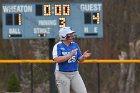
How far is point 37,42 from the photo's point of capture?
87.4 feet

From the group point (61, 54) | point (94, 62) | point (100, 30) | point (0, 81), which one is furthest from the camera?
point (0, 81)

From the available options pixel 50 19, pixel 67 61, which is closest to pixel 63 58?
pixel 67 61

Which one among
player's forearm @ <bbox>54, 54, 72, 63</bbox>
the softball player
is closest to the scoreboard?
the softball player

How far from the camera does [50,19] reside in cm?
1528

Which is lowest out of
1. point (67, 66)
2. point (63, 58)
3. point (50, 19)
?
point (67, 66)

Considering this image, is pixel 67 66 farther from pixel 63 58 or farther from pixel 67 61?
pixel 63 58

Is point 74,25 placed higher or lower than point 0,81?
higher

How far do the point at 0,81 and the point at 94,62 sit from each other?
116 inches

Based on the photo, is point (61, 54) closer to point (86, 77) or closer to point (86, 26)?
point (86, 26)

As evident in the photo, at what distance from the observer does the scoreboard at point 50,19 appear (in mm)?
15242

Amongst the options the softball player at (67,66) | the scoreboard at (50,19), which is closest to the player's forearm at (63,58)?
the softball player at (67,66)

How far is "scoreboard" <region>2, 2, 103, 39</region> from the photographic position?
15.2 metres

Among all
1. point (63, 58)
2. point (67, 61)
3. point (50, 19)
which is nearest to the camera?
point (63, 58)

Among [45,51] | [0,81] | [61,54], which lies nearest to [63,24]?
[0,81]
